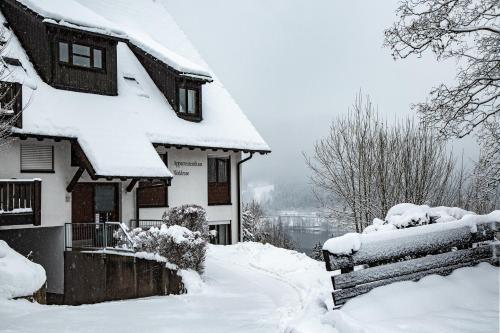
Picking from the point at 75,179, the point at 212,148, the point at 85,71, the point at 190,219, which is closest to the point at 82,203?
the point at 75,179

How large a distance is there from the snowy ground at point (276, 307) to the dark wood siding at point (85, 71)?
8.08 m

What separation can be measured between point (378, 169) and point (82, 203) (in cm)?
1160

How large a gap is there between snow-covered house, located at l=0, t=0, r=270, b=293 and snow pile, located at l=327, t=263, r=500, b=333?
41.7ft

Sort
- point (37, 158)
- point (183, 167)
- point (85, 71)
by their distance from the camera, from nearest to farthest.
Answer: point (37, 158) < point (85, 71) < point (183, 167)

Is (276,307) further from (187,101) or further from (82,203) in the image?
(187,101)

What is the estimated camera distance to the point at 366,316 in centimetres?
610

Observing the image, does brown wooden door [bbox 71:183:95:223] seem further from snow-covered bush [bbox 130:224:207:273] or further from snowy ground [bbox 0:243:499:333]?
snow-covered bush [bbox 130:224:207:273]

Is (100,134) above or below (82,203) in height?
above

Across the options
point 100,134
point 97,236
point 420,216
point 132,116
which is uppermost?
point 132,116

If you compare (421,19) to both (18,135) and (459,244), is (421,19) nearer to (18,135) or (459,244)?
(459,244)

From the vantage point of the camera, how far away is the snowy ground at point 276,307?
6.10 meters

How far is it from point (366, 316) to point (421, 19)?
562 cm

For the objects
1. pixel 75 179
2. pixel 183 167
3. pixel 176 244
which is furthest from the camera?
pixel 183 167

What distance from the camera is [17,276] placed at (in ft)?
40.0
